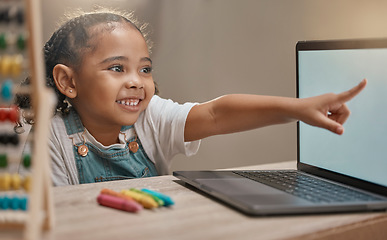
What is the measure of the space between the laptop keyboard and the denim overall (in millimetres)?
305

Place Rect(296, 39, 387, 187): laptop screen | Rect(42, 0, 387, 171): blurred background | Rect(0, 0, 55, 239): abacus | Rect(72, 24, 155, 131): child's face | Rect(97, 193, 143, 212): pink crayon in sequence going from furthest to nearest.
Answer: Rect(42, 0, 387, 171): blurred background → Rect(72, 24, 155, 131): child's face → Rect(296, 39, 387, 187): laptop screen → Rect(97, 193, 143, 212): pink crayon → Rect(0, 0, 55, 239): abacus

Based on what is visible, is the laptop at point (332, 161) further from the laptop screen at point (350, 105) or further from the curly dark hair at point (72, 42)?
the curly dark hair at point (72, 42)

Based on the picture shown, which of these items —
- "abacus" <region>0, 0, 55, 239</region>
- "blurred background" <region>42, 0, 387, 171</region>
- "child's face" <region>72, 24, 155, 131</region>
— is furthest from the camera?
"blurred background" <region>42, 0, 387, 171</region>

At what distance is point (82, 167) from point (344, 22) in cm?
122

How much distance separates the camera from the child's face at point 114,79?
1.06 m

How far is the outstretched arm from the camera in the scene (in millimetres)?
753

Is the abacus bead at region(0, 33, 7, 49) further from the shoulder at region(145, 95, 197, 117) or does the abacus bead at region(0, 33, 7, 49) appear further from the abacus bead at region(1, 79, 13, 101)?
the shoulder at region(145, 95, 197, 117)

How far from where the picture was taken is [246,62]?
185cm

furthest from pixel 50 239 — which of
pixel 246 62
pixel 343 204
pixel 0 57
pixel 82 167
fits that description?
pixel 246 62

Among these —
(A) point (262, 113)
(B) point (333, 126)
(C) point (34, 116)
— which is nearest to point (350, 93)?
(B) point (333, 126)

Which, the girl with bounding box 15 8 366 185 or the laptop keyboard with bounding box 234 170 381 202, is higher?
the girl with bounding box 15 8 366 185

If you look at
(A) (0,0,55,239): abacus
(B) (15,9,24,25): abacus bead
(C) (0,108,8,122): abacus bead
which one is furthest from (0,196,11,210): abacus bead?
(B) (15,9,24,25): abacus bead

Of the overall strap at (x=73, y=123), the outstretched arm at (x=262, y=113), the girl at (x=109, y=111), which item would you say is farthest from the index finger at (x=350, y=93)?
the overall strap at (x=73, y=123)

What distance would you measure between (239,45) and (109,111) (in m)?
0.90
